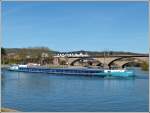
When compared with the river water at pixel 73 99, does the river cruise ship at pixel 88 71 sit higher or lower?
higher

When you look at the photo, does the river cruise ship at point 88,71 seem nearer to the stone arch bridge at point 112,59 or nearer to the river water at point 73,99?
the stone arch bridge at point 112,59

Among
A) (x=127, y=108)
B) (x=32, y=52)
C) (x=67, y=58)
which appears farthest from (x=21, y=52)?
(x=127, y=108)

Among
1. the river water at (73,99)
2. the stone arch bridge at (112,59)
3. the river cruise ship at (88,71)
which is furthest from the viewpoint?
the stone arch bridge at (112,59)

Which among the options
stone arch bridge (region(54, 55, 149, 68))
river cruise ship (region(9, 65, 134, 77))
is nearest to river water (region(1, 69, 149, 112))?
river cruise ship (region(9, 65, 134, 77))

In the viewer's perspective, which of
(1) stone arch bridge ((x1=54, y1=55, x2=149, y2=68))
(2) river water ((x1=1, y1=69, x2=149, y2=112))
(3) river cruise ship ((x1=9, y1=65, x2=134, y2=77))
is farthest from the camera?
(1) stone arch bridge ((x1=54, y1=55, x2=149, y2=68))

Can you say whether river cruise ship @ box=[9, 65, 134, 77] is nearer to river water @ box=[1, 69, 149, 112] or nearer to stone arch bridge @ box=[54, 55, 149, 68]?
stone arch bridge @ box=[54, 55, 149, 68]

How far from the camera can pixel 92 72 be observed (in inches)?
497

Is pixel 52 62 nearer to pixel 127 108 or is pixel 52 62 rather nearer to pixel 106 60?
pixel 106 60

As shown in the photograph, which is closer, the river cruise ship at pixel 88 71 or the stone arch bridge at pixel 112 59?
the river cruise ship at pixel 88 71

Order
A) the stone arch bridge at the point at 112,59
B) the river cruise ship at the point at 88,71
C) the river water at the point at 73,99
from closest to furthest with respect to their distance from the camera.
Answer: the river water at the point at 73,99, the river cruise ship at the point at 88,71, the stone arch bridge at the point at 112,59

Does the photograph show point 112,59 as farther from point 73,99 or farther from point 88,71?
point 73,99

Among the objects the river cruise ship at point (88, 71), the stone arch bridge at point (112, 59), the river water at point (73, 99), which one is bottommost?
the river water at point (73, 99)

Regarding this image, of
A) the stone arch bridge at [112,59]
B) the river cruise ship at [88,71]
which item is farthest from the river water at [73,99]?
the stone arch bridge at [112,59]

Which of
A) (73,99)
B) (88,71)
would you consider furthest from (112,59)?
(73,99)
